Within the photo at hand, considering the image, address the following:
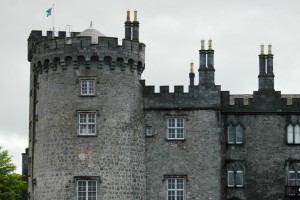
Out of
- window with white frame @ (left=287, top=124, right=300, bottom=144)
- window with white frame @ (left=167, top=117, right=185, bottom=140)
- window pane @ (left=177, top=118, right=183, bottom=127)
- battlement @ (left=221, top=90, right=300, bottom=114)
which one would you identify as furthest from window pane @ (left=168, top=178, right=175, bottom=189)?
window with white frame @ (left=287, top=124, right=300, bottom=144)

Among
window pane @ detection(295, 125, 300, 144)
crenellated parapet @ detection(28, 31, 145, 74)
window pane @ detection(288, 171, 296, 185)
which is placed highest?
crenellated parapet @ detection(28, 31, 145, 74)

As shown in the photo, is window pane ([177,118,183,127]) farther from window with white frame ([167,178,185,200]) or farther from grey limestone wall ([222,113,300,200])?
window with white frame ([167,178,185,200])

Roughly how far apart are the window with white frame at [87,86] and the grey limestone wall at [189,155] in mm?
4180

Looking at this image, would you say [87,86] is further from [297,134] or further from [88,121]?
[297,134]

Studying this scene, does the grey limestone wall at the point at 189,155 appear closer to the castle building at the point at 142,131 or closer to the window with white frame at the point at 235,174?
the castle building at the point at 142,131

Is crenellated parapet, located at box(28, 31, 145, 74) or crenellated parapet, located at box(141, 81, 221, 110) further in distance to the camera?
crenellated parapet, located at box(141, 81, 221, 110)

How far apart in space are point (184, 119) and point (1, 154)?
73.8ft

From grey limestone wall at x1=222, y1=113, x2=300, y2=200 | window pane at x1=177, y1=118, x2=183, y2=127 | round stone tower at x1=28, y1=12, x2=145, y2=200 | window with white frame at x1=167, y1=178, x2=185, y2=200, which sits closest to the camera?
round stone tower at x1=28, y1=12, x2=145, y2=200

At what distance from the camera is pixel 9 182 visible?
8019 cm

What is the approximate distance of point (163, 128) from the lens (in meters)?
65.1

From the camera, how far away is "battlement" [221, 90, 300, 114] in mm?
66125

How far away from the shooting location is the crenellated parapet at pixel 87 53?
209 feet

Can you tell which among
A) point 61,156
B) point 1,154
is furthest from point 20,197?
point 61,156

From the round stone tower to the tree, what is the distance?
1451 cm
